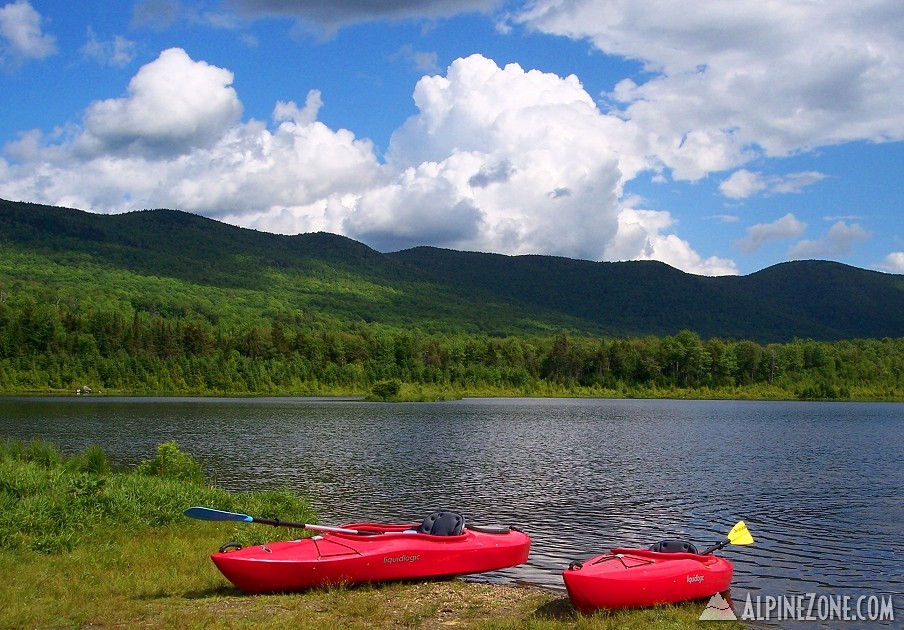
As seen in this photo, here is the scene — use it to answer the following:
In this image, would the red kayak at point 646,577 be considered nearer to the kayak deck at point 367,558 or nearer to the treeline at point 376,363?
the kayak deck at point 367,558

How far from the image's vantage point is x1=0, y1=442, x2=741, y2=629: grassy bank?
49.8 ft

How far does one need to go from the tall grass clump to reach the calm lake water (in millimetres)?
4000

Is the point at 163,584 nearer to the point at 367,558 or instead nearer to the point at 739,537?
the point at 367,558

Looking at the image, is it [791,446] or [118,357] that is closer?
[791,446]

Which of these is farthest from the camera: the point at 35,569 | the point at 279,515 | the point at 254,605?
the point at 279,515

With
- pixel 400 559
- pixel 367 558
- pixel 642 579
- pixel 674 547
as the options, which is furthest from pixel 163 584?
pixel 674 547

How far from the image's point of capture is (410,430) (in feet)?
227

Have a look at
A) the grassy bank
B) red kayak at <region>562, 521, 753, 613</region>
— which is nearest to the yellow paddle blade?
red kayak at <region>562, 521, 753, 613</region>

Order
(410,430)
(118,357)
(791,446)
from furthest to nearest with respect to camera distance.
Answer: (118,357) → (410,430) → (791,446)

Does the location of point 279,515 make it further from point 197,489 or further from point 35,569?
point 35,569

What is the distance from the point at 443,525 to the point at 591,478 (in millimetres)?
21482

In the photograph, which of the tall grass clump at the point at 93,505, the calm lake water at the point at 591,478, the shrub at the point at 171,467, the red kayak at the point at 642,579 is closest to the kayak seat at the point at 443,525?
the calm lake water at the point at 591,478

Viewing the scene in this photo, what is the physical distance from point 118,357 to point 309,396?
3652 cm

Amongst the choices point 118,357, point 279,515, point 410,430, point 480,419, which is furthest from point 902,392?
point 279,515
